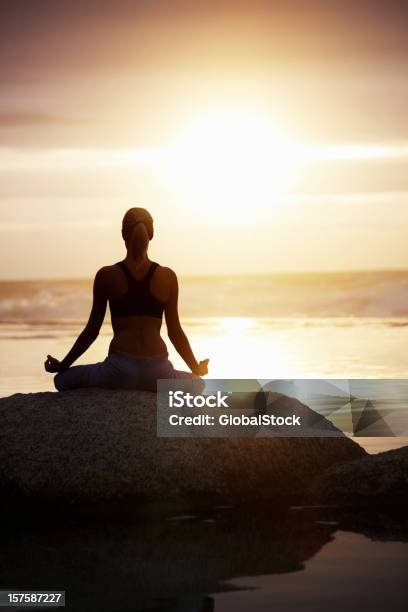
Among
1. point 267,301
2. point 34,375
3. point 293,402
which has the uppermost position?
point 267,301

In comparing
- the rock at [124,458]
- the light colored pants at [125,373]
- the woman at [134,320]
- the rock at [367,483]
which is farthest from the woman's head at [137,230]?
the rock at [367,483]

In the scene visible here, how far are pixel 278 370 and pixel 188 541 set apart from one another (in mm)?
12658

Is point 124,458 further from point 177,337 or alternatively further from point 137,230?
point 137,230

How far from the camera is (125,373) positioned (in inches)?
A: 397

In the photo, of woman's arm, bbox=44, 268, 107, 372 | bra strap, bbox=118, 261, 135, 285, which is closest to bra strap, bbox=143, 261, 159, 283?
bra strap, bbox=118, 261, 135, 285

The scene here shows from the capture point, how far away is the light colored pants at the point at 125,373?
10055 mm

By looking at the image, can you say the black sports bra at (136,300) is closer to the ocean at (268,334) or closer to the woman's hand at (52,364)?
the woman's hand at (52,364)

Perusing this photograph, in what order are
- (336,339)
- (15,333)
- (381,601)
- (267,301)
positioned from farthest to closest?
(267,301) → (15,333) → (336,339) → (381,601)

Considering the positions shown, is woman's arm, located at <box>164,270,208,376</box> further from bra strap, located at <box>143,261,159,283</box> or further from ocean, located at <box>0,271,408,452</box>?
ocean, located at <box>0,271,408,452</box>

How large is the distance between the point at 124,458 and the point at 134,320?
4.47 ft

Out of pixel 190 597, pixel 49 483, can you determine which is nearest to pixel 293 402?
pixel 49 483

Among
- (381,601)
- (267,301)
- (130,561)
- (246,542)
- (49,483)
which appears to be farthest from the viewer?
(267,301)

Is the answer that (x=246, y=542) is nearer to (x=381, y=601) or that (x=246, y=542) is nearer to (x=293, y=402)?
(x=381, y=601)

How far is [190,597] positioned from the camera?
252 inches
